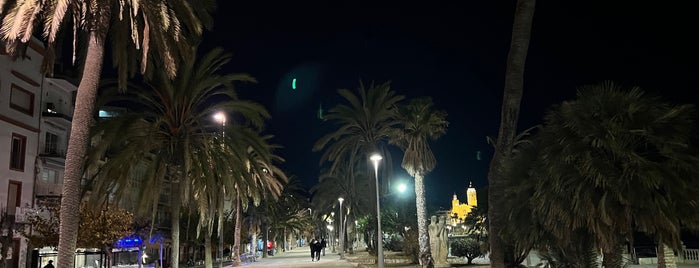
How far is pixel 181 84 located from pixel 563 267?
1381 cm

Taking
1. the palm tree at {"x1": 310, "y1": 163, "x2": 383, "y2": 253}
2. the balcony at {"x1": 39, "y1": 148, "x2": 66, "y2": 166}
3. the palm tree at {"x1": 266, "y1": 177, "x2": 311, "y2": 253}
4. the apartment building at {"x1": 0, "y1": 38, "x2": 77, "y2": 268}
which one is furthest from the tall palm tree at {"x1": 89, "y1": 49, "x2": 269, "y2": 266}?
the palm tree at {"x1": 266, "y1": 177, "x2": 311, "y2": 253}

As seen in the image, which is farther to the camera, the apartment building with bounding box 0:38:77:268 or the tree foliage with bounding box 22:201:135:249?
the apartment building with bounding box 0:38:77:268

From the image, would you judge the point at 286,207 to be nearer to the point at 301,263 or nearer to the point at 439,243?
the point at 301,263

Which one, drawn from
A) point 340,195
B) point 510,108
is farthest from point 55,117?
point 340,195

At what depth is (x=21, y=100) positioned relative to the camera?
31.8m

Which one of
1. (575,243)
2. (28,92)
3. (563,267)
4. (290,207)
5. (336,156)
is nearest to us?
(575,243)

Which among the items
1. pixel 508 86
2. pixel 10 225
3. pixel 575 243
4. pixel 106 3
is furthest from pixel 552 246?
pixel 10 225

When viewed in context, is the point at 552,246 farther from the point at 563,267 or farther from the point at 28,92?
Answer: the point at 28,92

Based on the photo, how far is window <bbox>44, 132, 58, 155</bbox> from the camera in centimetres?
3447

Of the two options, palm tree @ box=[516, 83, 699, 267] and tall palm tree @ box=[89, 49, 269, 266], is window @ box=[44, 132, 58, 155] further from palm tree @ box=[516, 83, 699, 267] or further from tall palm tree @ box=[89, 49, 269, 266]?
palm tree @ box=[516, 83, 699, 267]

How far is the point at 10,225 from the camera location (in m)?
27.9

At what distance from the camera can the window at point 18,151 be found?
31.0 metres

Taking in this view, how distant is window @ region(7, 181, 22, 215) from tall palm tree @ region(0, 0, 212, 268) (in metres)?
18.7

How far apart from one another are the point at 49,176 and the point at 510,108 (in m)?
30.5
